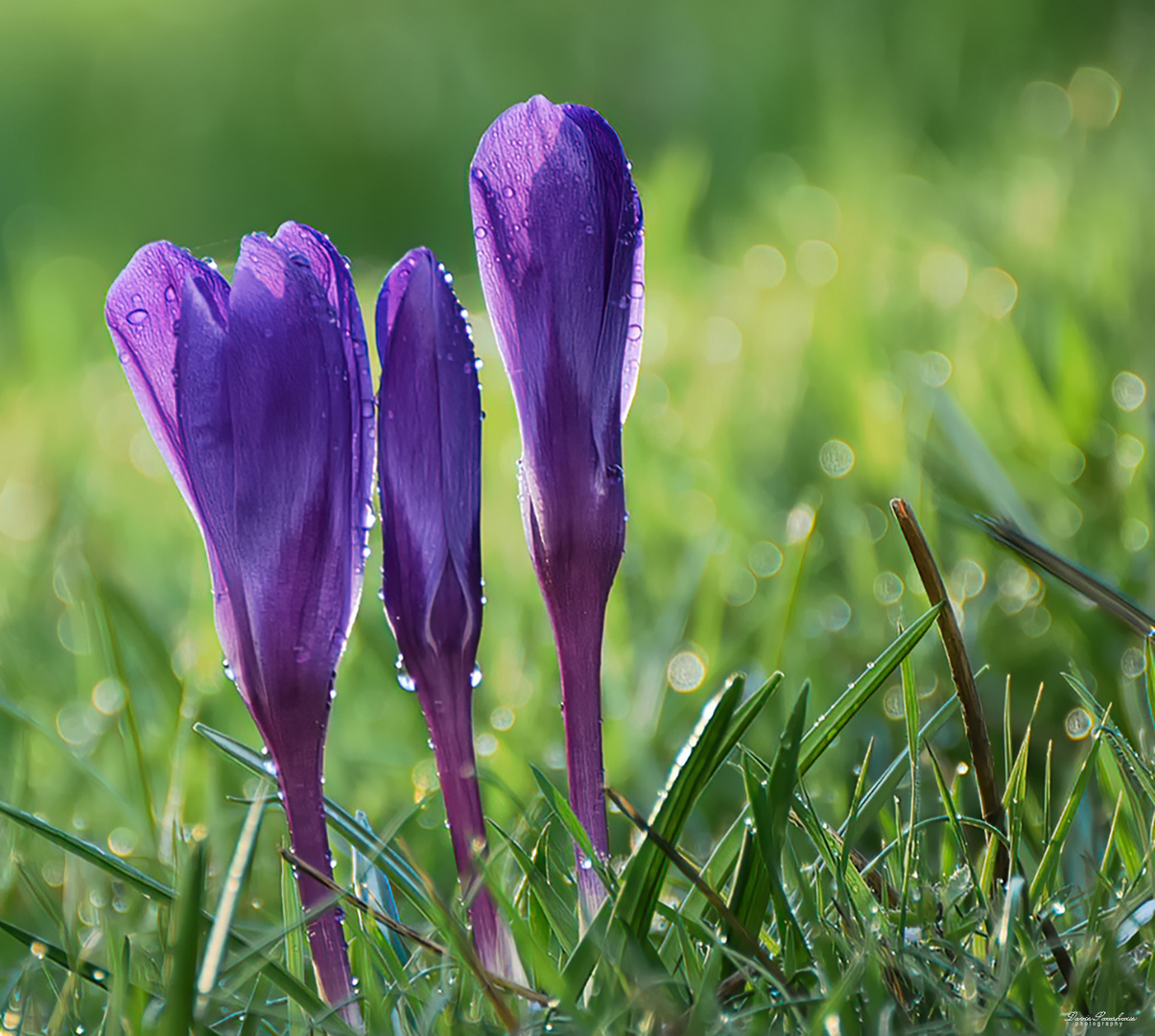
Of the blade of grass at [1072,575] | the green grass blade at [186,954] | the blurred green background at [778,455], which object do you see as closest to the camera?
the green grass blade at [186,954]

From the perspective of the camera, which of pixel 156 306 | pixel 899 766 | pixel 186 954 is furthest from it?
pixel 899 766

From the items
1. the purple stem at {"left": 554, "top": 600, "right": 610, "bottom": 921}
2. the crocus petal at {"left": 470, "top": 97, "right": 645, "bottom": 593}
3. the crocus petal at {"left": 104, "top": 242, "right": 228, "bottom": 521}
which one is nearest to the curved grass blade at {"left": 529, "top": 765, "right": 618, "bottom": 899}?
the purple stem at {"left": 554, "top": 600, "right": 610, "bottom": 921}

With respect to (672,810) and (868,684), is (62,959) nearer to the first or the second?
(672,810)

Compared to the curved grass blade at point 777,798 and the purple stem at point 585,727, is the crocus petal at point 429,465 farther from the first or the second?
the curved grass blade at point 777,798

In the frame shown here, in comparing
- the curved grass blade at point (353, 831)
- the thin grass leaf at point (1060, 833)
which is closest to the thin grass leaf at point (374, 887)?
the curved grass blade at point (353, 831)

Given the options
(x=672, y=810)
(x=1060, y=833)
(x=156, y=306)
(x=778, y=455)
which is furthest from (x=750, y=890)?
(x=778, y=455)

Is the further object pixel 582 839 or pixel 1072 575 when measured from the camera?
pixel 1072 575
